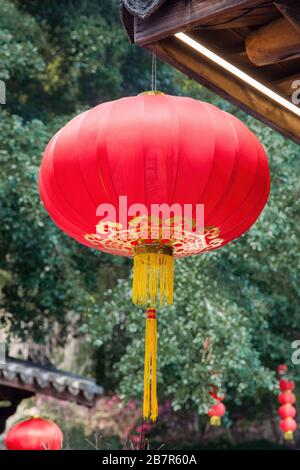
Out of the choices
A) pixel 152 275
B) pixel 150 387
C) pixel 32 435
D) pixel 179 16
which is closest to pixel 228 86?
pixel 179 16

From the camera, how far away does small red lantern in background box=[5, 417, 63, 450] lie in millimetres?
5484

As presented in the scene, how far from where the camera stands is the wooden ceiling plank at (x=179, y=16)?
1.85 meters

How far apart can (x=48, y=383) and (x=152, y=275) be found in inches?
108

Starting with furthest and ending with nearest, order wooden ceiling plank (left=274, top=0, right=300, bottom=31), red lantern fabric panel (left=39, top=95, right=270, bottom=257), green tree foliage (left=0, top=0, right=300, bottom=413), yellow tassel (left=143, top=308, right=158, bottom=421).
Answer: green tree foliage (left=0, top=0, right=300, bottom=413) < yellow tassel (left=143, top=308, right=158, bottom=421) < red lantern fabric panel (left=39, top=95, right=270, bottom=257) < wooden ceiling plank (left=274, top=0, right=300, bottom=31)

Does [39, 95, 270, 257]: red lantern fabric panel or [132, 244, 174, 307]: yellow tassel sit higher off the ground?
[39, 95, 270, 257]: red lantern fabric panel

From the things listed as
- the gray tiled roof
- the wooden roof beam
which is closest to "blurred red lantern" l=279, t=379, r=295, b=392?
the gray tiled roof

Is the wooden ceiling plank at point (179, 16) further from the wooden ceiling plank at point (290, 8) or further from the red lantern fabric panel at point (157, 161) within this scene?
the red lantern fabric panel at point (157, 161)

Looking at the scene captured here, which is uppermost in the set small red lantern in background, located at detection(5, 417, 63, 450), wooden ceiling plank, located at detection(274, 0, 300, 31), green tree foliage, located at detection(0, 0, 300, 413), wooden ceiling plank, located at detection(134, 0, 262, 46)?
green tree foliage, located at detection(0, 0, 300, 413)

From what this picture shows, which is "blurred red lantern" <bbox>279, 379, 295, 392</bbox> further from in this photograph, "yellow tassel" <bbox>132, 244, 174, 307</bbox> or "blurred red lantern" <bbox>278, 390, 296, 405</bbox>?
"yellow tassel" <bbox>132, 244, 174, 307</bbox>

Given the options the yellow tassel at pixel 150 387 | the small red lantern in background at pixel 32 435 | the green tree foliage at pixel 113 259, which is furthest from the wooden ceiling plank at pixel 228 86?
the green tree foliage at pixel 113 259

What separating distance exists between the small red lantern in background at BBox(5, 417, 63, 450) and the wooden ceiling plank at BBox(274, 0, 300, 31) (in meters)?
4.18

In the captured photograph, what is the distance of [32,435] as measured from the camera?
18.1 feet

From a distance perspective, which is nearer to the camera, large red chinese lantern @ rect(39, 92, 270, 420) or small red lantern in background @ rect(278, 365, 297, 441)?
large red chinese lantern @ rect(39, 92, 270, 420)

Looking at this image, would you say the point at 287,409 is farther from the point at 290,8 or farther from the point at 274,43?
the point at 290,8
